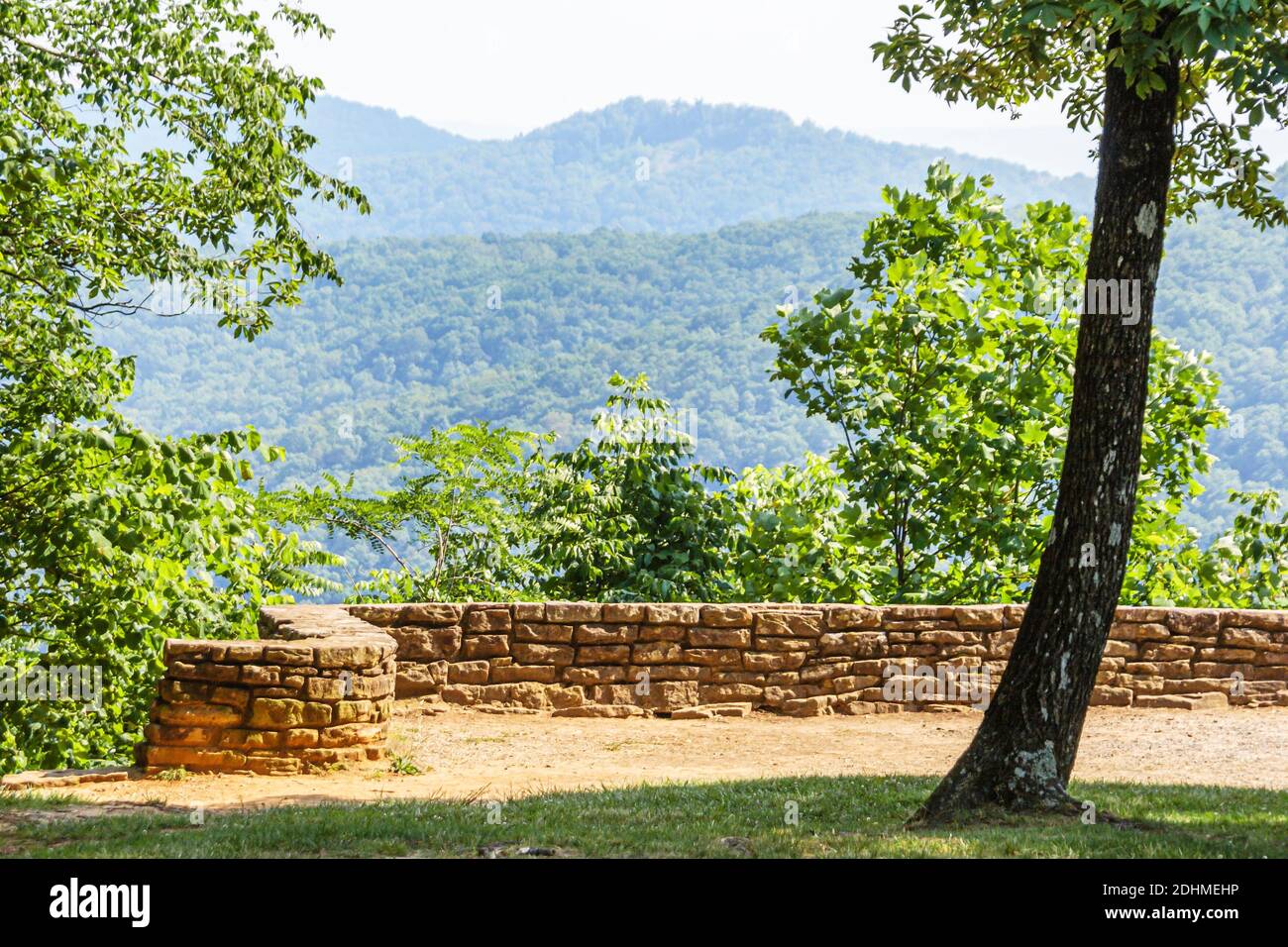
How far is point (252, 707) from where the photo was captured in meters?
7.46

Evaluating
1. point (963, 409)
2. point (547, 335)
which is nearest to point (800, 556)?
point (963, 409)

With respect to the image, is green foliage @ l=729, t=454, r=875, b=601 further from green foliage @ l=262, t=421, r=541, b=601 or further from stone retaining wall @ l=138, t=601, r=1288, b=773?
green foliage @ l=262, t=421, r=541, b=601

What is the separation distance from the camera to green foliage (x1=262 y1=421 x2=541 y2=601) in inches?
503

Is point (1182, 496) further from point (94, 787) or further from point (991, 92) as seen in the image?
point (94, 787)

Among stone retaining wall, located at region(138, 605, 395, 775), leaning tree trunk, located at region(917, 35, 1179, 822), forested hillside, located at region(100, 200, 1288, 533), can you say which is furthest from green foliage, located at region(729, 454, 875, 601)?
forested hillside, located at region(100, 200, 1288, 533)

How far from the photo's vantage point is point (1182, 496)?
12758 mm

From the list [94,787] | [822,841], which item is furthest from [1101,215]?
[94,787]

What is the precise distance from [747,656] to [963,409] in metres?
3.60

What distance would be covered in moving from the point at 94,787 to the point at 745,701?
4.77 metres

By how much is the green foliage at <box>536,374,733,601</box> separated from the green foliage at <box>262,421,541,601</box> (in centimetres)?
57

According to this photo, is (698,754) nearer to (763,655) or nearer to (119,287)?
(763,655)

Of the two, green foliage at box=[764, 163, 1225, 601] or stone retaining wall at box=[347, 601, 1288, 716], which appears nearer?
stone retaining wall at box=[347, 601, 1288, 716]

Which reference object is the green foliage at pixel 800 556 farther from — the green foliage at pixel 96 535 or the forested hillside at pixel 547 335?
the forested hillside at pixel 547 335

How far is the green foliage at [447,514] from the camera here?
12.8 m
